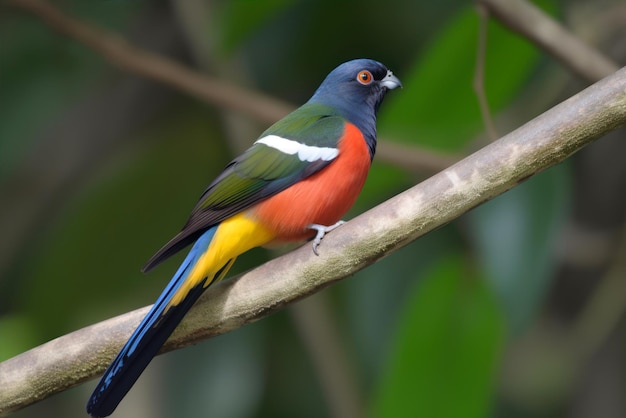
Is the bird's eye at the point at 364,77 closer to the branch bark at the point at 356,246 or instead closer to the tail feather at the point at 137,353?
the branch bark at the point at 356,246

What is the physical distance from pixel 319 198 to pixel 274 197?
0.13 m

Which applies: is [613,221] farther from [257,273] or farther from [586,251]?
[257,273]

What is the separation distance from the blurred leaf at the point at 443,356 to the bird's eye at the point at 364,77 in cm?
82

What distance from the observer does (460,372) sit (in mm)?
3180

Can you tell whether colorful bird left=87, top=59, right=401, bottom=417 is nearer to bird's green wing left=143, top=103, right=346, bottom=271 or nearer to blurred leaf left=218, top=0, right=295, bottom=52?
bird's green wing left=143, top=103, right=346, bottom=271

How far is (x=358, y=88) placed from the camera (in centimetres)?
302

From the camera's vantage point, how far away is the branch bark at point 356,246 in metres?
2.01

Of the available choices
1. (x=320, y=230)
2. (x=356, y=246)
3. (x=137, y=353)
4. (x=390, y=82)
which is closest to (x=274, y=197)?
(x=320, y=230)

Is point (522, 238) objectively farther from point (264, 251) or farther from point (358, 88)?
point (264, 251)

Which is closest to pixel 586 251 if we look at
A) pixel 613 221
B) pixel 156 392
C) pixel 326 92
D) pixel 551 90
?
pixel 613 221

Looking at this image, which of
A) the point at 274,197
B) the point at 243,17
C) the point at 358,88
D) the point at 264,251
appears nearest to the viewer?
the point at 274,197

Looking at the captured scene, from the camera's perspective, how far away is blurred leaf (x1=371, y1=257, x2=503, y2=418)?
10.3ft

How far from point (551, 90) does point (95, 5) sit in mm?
2238

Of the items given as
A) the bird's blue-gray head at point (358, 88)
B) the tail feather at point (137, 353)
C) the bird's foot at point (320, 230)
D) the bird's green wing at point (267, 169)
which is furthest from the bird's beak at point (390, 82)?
the tail feather at point (137, 353)
